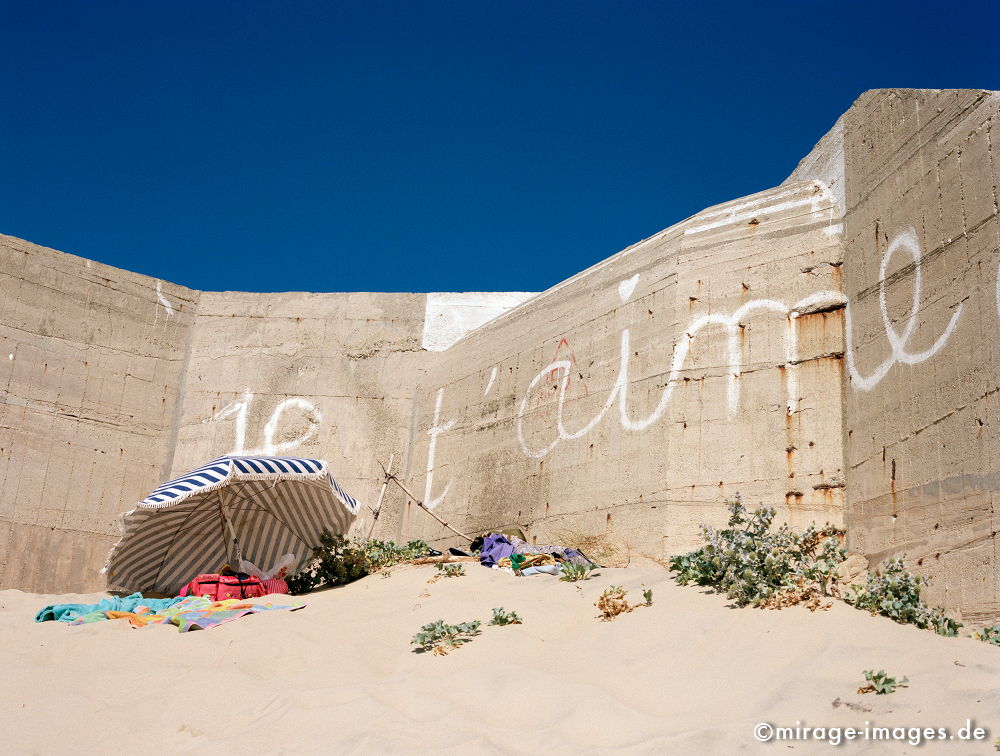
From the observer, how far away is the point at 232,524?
919cm

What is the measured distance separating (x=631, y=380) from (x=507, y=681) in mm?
4308

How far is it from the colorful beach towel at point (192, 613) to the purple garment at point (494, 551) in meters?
1.70

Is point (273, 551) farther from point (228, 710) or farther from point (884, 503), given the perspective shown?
point (884, 503)

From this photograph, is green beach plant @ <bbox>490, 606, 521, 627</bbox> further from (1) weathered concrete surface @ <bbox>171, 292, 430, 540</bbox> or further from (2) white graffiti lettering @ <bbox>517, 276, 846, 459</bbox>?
(1) weathered concrete surface @ <bbox>171, 292, 430, 540</bbox>

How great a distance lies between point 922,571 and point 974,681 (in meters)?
1.76

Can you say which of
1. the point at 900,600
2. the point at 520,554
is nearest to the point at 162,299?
the point at 520,554

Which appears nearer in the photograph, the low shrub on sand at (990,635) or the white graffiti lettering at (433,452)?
the low shrub on sand at (990,635)

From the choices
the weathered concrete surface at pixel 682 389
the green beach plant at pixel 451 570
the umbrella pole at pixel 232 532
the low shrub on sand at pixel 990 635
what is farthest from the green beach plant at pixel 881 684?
the umbrella pole at pixel 232 532

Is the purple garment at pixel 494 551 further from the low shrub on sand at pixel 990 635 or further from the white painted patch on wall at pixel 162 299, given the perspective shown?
the white painted patch on wall at pixel 162 299

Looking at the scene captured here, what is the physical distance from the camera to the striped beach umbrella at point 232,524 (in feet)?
27.5

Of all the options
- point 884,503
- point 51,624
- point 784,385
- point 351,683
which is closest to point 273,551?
point 51,624

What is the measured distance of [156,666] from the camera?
619 centimetres

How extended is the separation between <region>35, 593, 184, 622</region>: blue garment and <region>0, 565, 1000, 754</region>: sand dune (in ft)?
2.67

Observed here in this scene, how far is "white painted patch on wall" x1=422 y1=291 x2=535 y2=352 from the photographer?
42.4 ft
